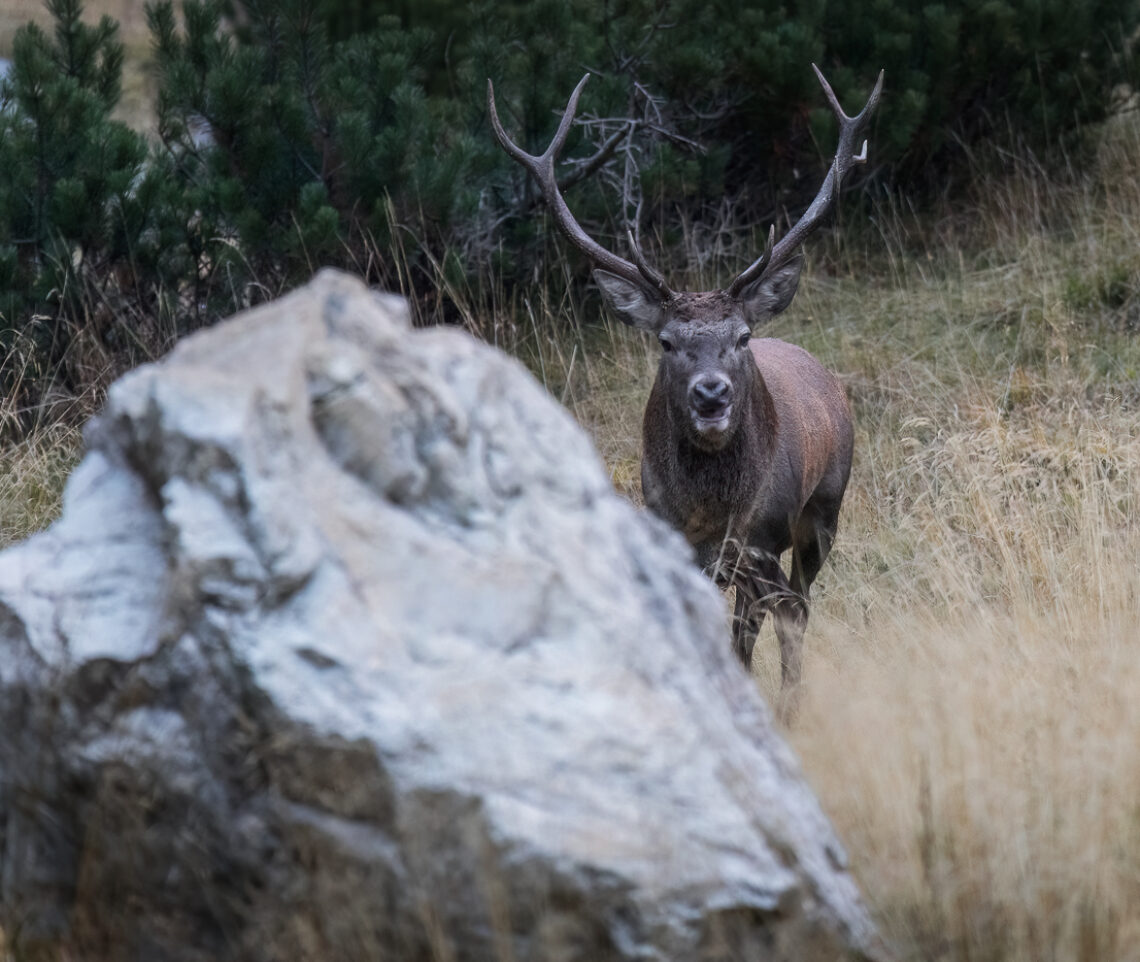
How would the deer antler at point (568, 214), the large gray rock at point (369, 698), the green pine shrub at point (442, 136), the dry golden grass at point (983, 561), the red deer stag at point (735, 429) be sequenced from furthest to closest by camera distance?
the green pine shrub at point (442, 136) < the deer antler at point (568, 214) < the red deer stag at point (735, 429) < the dry golden grass at point (983, 561) < the large gray rock at point (369, 698)

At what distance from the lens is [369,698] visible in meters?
2.36

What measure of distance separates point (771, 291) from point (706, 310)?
1.48 ft

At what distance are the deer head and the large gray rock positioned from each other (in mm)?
2492

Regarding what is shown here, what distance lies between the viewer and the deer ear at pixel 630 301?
5945mm

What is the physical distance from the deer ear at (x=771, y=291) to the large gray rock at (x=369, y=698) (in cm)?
314

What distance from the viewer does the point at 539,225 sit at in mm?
8984

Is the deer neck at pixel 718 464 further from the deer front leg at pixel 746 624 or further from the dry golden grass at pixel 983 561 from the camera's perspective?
the dry golden grass at pixel 983 561

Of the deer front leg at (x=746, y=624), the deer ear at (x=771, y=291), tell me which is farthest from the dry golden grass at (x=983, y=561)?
the deer ear at (x=771, y=291)

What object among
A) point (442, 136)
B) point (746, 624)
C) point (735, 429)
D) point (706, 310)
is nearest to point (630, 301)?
point (706, 310)

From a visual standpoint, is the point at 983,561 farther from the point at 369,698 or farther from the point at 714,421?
the point at 369,698

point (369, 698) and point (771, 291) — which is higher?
point (369, 698)

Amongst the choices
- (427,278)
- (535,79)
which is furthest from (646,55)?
Result: (427,278)

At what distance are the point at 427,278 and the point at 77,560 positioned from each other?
20.6ft

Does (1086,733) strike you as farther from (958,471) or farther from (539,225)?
(539,225)
